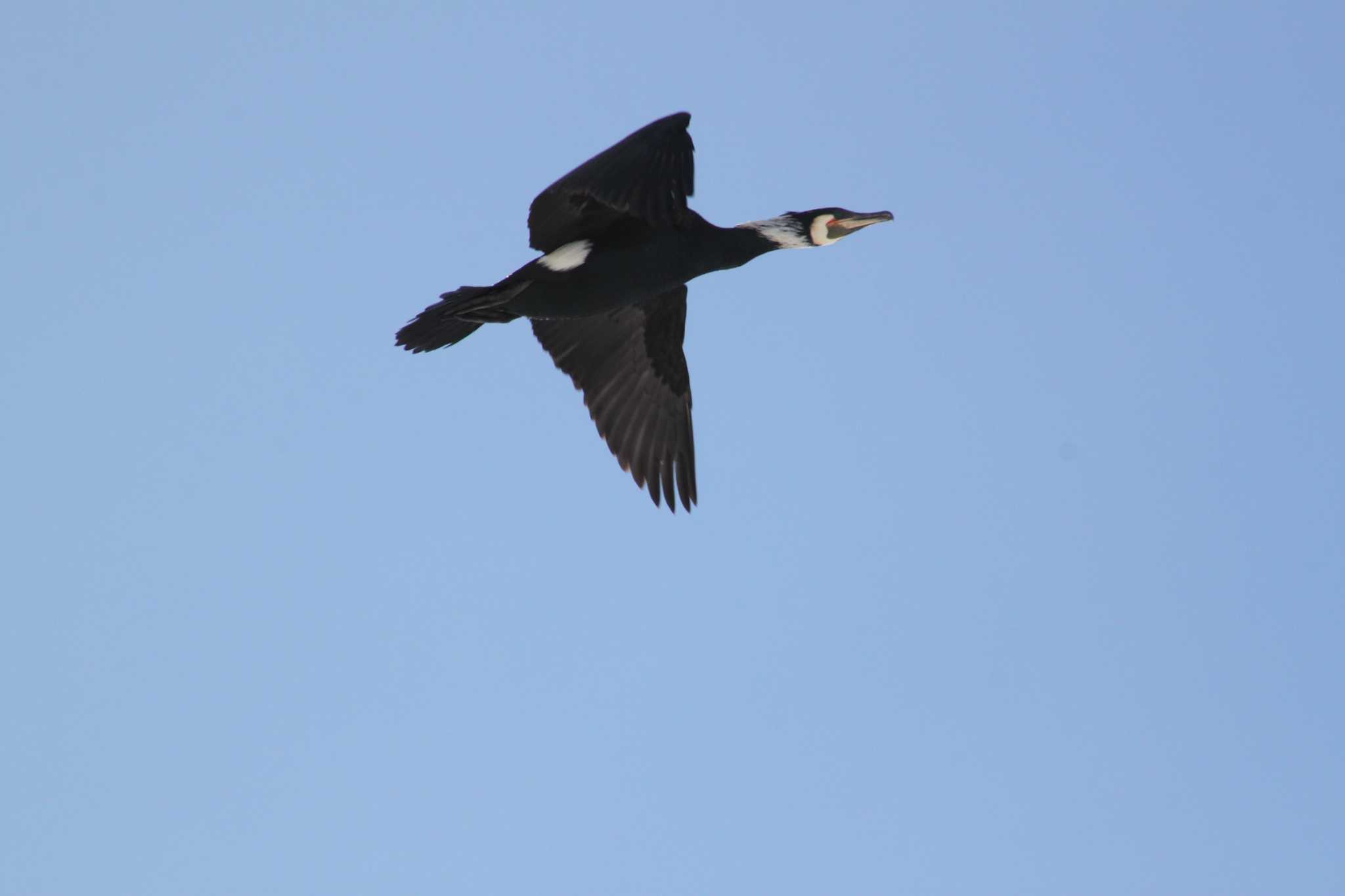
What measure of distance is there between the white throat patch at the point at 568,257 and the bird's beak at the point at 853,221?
172cm

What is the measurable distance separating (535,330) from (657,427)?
1.08 meters

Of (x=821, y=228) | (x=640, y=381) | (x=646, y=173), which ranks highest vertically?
(x=821, y=228)

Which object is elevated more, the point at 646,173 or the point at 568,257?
the point at 568,257

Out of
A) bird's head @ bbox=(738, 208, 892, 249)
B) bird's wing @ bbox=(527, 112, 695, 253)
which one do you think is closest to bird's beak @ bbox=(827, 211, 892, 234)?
bird's head @ bbox=(738, 208, 892, 249)

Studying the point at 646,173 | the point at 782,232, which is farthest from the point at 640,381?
the point at 646,173

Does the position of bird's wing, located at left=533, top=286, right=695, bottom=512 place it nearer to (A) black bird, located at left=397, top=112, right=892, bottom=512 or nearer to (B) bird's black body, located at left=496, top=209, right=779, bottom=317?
(A) black bird, located at left=397, top=112, right=892, bottom=512

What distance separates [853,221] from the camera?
10914 mm

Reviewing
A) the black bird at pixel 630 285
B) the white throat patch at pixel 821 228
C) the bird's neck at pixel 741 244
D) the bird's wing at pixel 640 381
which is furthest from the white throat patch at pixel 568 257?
the white throat patch at pixel 821 228

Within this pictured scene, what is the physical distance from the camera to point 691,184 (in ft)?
29.5

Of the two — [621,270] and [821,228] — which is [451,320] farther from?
[821,228]

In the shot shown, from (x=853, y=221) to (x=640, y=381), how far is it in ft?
6.17

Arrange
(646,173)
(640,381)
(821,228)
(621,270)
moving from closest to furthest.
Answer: (646,173)
(621,270)
(821,228)
(640,381)

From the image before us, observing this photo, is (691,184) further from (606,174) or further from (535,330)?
(535,330)

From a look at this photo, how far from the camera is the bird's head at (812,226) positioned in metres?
10.6
